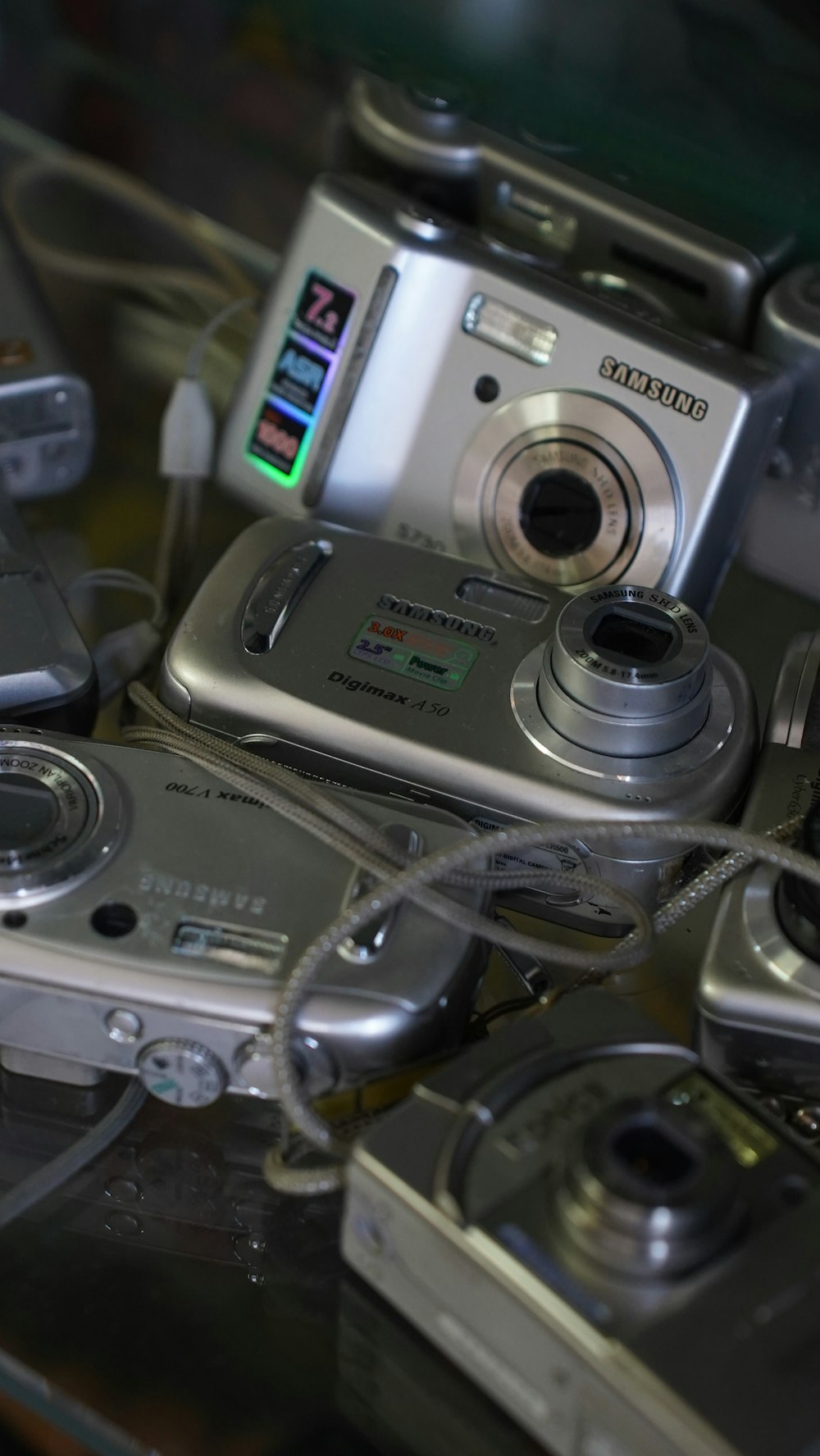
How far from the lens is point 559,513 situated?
2.90 feet

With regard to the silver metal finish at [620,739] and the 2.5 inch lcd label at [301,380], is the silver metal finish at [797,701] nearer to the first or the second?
the silver metal finish at [620,739]

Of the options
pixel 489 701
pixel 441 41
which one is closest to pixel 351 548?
pixel 489 701

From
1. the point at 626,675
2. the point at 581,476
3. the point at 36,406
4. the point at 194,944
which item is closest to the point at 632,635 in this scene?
the point at 626,675

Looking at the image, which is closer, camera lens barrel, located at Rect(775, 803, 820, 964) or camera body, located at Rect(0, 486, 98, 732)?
camera lens barrel, located at Rect(775, 803, 820, 964)

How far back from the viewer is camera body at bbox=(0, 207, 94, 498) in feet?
3.19

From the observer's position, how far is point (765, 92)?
963 millimetres

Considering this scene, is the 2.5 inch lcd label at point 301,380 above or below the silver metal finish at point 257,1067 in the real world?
above

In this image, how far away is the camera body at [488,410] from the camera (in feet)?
2.76

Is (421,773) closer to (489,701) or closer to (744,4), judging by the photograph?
(489,701)

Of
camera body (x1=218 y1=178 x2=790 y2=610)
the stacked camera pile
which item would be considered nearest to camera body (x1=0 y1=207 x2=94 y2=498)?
the stacked camera pile

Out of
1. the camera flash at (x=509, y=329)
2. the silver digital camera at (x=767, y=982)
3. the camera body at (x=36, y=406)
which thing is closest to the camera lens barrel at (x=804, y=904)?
the silver digital camera at (x=767, y=982)

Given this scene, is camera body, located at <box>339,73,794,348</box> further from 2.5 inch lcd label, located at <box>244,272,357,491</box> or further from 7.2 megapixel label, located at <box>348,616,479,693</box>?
7.2 megapixel label, located at <box>348,616,479,693</box>

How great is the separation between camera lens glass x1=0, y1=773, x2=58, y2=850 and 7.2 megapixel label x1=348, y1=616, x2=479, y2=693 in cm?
17

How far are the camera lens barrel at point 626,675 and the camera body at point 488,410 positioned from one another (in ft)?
0.32
